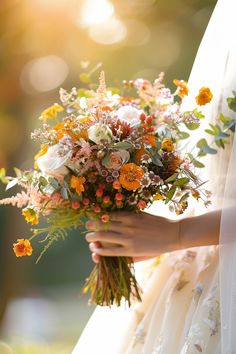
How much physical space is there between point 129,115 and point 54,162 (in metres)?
0.26

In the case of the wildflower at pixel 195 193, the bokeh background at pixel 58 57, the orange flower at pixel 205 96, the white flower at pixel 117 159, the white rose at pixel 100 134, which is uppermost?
the bokeh background at pixel 58 57

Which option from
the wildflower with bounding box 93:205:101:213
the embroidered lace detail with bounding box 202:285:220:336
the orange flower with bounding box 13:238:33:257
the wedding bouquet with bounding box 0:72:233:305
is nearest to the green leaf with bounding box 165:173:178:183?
the wedding bouquet with bounding box 0:72:233:305

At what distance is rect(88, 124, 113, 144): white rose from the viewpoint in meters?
1.55

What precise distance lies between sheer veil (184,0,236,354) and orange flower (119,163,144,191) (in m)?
0.24

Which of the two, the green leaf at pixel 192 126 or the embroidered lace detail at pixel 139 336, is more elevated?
the green leaf at pixel 192 126

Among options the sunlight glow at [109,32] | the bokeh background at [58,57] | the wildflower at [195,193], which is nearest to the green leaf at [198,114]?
the wildflower at [195,193]

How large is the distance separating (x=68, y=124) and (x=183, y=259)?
56 cm

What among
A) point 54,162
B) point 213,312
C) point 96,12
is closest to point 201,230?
point 213,312

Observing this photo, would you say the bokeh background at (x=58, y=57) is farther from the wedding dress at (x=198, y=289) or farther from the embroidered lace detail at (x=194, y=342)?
the embroidered lace detail at (x=194, y=342)

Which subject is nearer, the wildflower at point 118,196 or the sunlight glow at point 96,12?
the wildflower at point 118,196

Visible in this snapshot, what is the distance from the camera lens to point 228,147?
1712 mm

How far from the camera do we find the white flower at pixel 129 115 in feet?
A: 5.29

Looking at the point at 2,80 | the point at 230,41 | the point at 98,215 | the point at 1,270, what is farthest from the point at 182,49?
the point at 98,215

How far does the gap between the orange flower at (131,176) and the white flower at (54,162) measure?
0.16 meters
